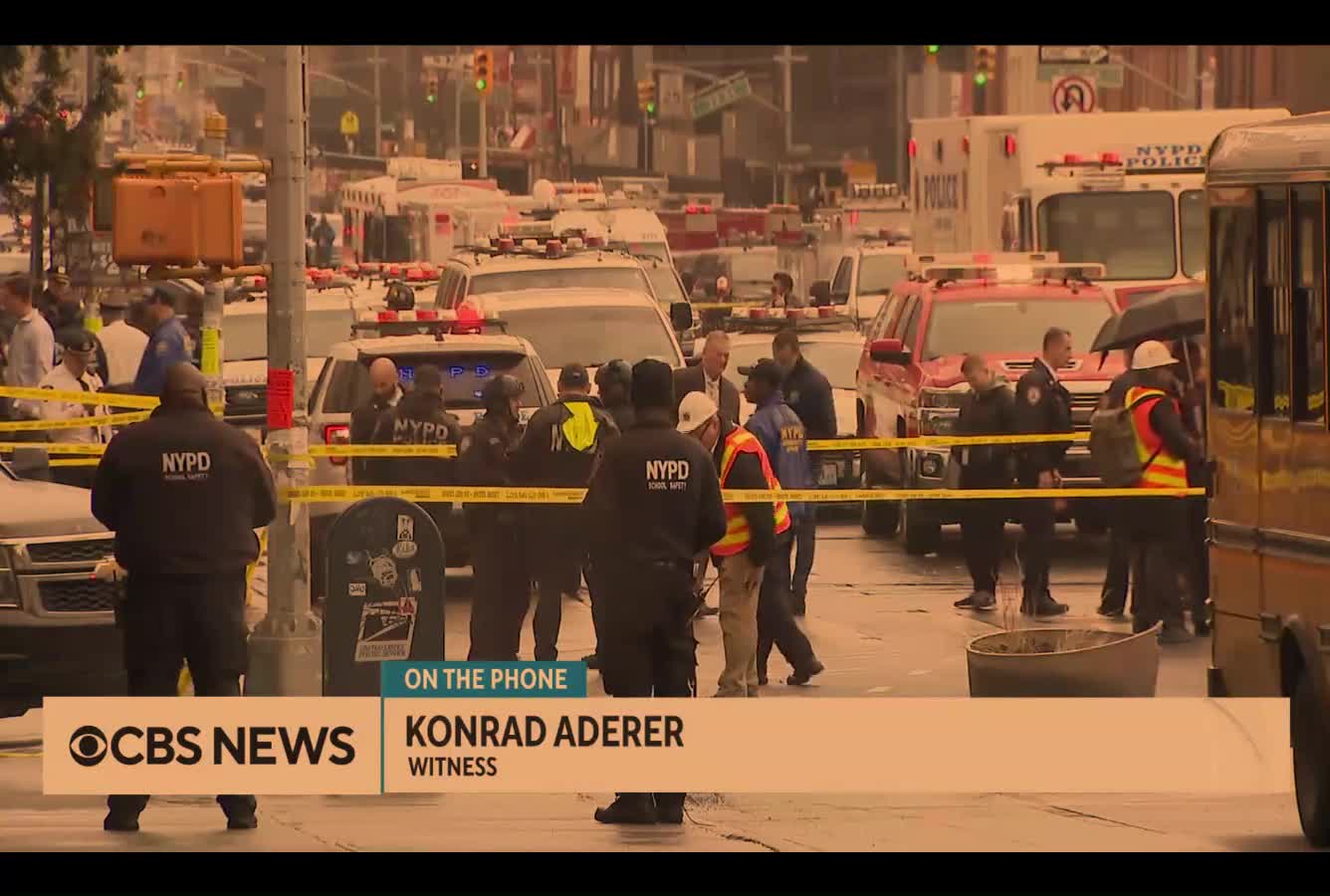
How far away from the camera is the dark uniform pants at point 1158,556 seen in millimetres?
17297

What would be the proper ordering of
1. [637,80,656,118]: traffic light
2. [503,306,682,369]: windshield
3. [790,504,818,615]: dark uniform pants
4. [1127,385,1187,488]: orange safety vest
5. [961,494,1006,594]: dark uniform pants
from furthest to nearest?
1. [637,80,656,118]: traffic light
2. [503,306,682,369]: windshield
3. [961,494,1006,594]: dark uniform pants
4. [790,504,818,615]: dark uniform pants
5. [1127,385,1187,488]: orange safety vest

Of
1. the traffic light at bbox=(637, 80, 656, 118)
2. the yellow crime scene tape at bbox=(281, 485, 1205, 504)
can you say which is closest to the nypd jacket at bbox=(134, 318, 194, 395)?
the yellow crime scene tape at bbox=(281, 485, 1205, 504)

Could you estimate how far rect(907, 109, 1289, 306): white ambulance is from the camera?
85.3 feet

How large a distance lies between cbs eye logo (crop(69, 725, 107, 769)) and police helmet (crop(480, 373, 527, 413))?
4437 mm

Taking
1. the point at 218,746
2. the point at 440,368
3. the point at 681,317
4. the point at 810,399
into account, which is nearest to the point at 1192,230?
the point at 681,317

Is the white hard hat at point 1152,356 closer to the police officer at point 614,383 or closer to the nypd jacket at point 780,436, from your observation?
the nypd jacket at point 780,436

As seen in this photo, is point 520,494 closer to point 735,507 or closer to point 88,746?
point 735,507

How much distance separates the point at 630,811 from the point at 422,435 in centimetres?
511

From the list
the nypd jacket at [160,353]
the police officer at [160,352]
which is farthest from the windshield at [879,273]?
the nypd jacket at [160,353]

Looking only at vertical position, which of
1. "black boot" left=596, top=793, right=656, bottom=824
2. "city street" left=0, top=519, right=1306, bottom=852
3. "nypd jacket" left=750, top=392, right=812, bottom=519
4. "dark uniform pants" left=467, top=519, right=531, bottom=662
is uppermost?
"nypd jacket" left=750, top=392, right=812, bottom=519

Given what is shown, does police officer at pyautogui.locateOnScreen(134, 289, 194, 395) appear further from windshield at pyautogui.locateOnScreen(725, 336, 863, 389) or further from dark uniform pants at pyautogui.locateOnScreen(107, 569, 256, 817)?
dark uniform pants at pyautogui.locateOnScreen(107, 569, 256, 817)

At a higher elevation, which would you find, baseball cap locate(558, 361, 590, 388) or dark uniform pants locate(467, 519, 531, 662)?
baseball cap locate(558, 361, 590, 388)

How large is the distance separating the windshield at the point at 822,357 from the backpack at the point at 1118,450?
7.87 meters

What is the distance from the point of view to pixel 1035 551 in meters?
18.4
